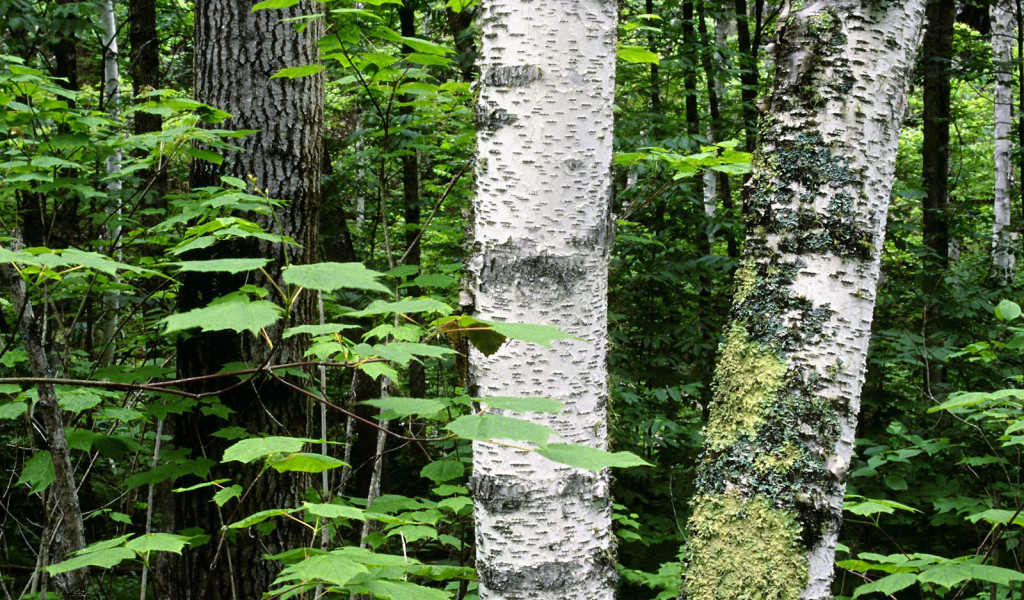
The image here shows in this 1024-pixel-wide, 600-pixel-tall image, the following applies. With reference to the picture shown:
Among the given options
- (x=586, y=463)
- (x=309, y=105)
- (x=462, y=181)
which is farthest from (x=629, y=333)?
(x=586, y=463)

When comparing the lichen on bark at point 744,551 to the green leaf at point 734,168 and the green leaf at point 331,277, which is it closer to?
the green leaf at point 734,168

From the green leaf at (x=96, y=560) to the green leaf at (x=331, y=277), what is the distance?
840 mm

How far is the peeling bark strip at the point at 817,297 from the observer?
1590mm

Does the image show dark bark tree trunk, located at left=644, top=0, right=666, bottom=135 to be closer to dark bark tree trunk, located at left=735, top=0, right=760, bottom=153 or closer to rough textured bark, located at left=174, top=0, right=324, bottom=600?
dark bark tree trunk, located at left=735, top=0, right=760, bottom=153

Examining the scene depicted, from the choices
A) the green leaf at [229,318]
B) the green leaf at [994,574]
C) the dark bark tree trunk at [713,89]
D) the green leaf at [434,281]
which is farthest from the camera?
the dark bark tree trunk at [713,89]

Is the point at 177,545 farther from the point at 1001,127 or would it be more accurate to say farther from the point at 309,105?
the point at 1001,127

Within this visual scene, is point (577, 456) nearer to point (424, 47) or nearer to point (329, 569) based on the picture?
point (329, 569)

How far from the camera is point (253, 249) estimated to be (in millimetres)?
2641

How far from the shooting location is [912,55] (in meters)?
1.64

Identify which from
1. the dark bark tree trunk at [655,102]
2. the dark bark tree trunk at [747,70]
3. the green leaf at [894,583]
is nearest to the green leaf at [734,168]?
the green leaf at [894,583]

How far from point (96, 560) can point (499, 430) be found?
102cm

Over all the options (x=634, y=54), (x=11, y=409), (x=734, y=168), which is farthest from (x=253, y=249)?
(x=734, y=168)

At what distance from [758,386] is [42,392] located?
6.65 ft

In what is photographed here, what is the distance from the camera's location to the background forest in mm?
1540
